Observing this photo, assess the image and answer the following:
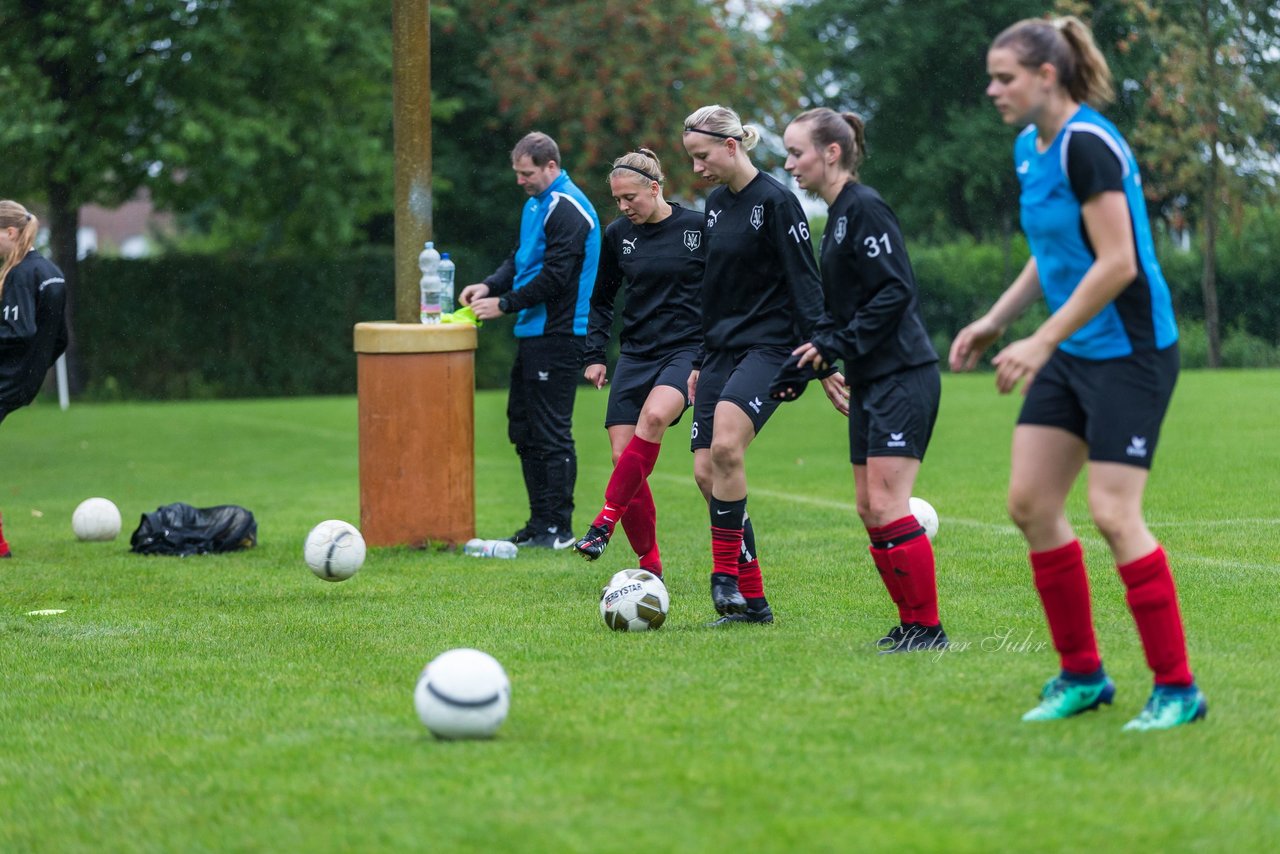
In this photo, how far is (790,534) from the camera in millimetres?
10633

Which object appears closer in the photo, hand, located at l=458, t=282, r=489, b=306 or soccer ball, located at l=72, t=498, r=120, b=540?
hand, located at l=458, t=282, r=489, b=306

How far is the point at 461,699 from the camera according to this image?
4.88 metres

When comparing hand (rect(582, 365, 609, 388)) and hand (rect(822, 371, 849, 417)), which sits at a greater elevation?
hand (rect(822, 371, 849, 417))

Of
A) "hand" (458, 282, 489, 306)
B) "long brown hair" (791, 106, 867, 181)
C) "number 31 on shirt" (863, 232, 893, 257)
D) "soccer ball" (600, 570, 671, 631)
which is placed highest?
"long brown hair" (791, 106, 867, 181)

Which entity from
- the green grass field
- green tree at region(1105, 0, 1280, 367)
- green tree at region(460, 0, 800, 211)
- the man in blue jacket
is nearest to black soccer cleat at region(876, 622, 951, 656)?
the green grass field

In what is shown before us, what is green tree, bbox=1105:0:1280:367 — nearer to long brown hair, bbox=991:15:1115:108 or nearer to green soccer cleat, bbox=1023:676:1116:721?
long brown hair, bbox=991:15:1115:108

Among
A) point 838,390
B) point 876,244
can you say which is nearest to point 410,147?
point 838,390

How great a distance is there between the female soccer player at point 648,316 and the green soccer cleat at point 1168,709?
3607mm

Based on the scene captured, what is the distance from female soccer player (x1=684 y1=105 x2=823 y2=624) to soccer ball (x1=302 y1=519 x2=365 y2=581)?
213 cm

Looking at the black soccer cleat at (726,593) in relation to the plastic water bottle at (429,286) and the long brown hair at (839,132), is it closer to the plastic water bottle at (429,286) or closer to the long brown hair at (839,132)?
the long brown hair at (839,132)

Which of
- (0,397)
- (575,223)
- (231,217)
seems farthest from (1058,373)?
(231,217)

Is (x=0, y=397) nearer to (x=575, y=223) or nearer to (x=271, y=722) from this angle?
(x=575, y=223)

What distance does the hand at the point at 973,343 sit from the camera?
5152 mm

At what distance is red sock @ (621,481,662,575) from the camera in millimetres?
8523
